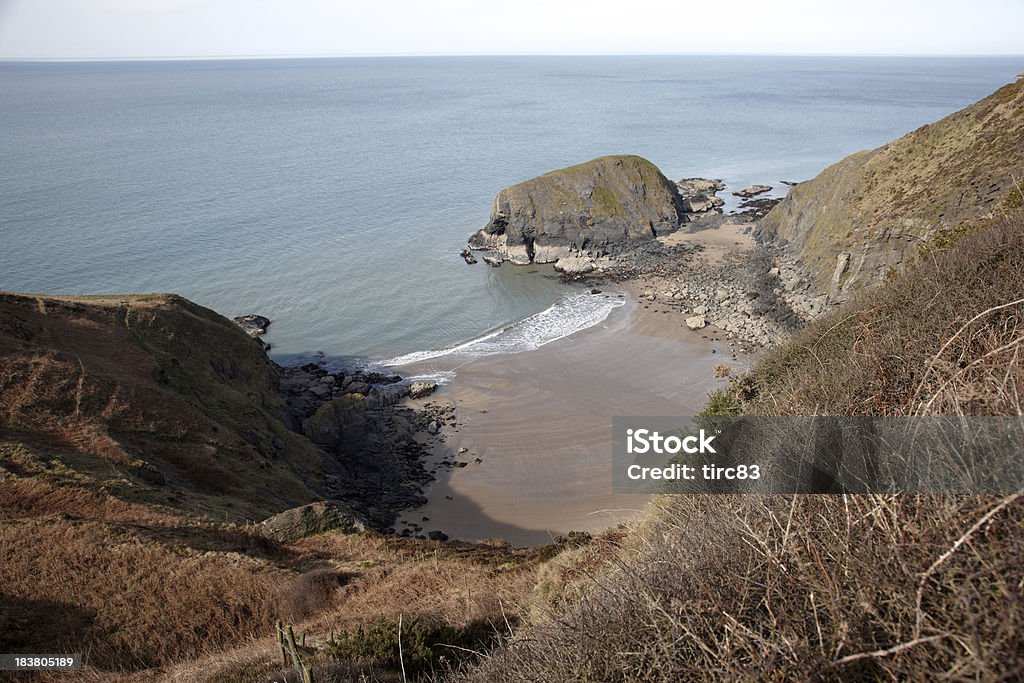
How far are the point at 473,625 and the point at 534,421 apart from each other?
2019 cm

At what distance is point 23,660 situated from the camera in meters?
10.1

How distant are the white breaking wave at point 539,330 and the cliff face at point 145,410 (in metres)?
11.9

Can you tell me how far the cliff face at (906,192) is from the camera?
31.6 metres

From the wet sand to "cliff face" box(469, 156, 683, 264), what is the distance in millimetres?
13709

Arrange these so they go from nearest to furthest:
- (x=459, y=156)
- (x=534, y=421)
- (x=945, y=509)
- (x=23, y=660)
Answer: (x=945, y=509)
(x=23, y=660)
(x=534, y=421)
(x=459, y=156)

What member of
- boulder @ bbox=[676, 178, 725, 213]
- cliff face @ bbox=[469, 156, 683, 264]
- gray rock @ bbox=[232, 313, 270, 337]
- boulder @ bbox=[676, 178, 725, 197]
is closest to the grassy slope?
gray rock @ bbox=[232, 313, 270, 337]

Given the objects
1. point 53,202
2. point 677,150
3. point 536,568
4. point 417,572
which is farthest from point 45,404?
point 677,150

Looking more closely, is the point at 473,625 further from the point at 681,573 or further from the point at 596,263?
the point at 596,263

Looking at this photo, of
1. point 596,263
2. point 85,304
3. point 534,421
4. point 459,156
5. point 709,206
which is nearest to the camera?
point 85,304

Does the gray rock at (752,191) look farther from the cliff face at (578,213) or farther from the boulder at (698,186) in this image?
the cliff face at (578,213)


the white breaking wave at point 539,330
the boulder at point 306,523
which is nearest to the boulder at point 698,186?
the white breaking wave at point 539,330

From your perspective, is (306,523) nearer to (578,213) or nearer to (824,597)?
(824,597)

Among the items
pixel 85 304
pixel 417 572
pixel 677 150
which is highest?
pixel 677 150

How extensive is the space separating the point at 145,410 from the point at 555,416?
17989 millimetres
